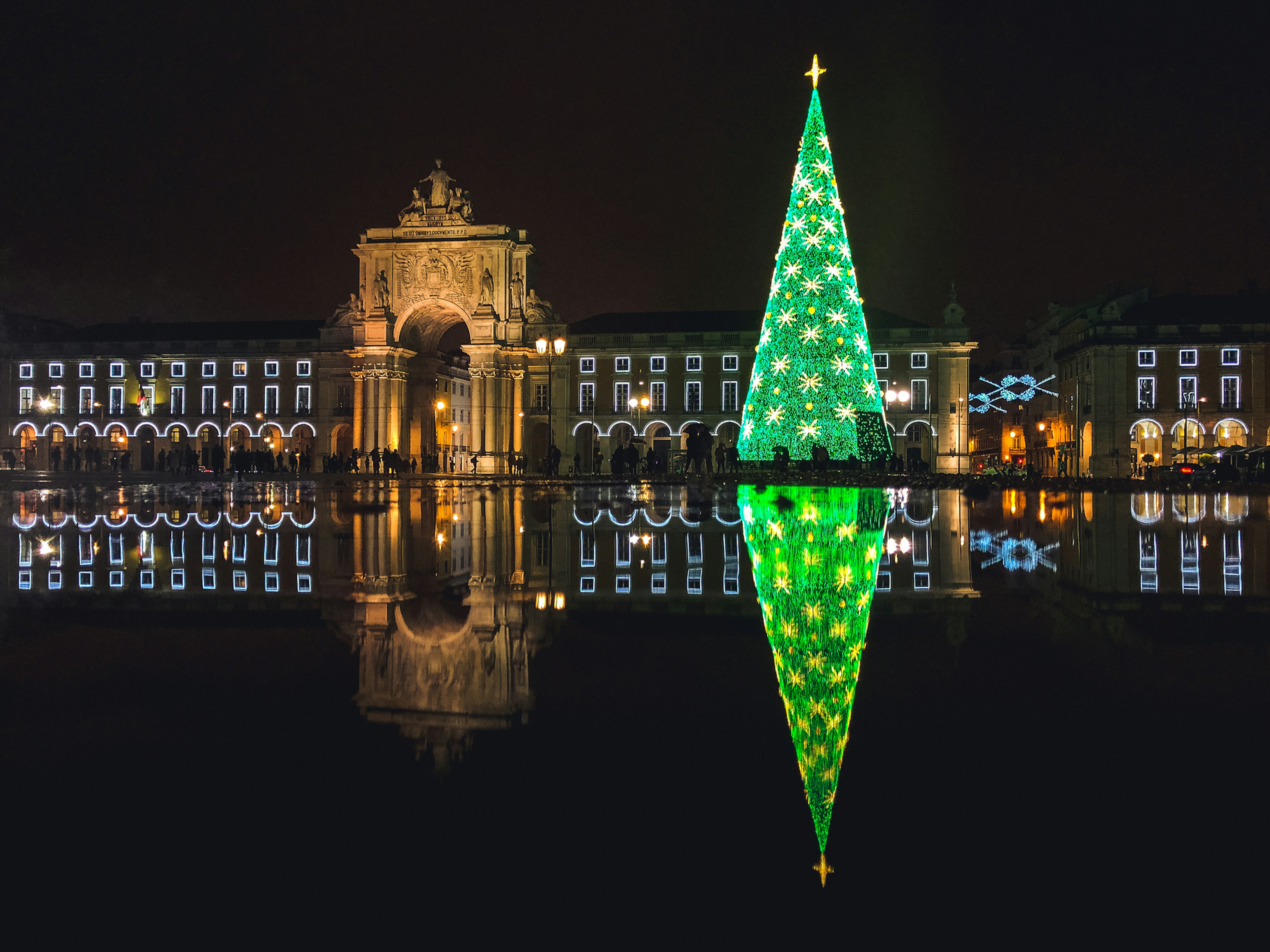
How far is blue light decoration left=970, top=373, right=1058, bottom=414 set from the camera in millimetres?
77188

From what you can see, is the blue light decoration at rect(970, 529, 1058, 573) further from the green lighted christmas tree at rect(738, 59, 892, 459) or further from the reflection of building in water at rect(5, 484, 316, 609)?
the green lighted christmas tree at rect(738, 59, 892, 459)

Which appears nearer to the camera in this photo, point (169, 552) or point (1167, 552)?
point (169, 552)

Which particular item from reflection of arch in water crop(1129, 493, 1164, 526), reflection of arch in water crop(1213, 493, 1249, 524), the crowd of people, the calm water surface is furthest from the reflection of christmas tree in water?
the crowd of people

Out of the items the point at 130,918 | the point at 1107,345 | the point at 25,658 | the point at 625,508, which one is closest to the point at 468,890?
the point at 130,918

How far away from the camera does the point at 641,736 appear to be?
7.31 ft

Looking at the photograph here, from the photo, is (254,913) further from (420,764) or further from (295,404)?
(295,404)

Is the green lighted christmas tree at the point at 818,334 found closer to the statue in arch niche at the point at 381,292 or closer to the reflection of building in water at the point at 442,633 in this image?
the reflection of building in water at the point at 442,633

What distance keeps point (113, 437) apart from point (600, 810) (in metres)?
76.7

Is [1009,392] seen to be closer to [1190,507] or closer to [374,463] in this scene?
[374,463]

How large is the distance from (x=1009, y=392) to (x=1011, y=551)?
83784 millimetres

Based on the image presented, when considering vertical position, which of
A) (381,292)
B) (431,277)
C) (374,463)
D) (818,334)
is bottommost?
(374,463)

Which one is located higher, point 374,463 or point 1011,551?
point 374,463

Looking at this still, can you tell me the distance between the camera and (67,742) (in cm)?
216

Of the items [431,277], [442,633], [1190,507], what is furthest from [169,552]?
[431,277]
